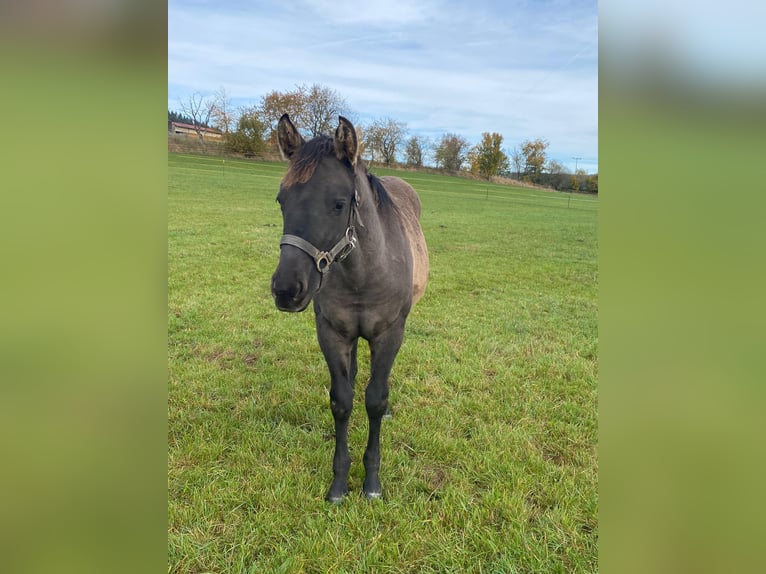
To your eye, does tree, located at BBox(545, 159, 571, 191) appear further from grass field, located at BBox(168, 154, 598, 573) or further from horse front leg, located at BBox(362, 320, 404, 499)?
horse front leg, located at BBox(362, 320, 404, 499)

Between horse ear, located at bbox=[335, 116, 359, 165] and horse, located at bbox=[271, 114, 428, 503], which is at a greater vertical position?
horse ear, located at bbox=[335, 116, 359, 165]

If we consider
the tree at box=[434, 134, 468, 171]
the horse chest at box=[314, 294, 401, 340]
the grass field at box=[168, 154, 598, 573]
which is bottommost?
the grass field at box=[168, 154, 598, 573]

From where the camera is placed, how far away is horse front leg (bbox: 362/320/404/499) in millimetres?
3049


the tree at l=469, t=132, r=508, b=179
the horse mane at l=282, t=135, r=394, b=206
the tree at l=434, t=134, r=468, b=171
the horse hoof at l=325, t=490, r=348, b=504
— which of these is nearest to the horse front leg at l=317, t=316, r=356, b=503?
the horse hoof at l=325, t=490, r=348, b=504

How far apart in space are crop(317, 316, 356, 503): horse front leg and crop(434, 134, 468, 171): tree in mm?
22063

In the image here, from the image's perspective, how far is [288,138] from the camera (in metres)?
2.51

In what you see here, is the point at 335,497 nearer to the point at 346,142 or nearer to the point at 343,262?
the point at 343,262

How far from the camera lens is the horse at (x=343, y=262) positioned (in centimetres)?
224

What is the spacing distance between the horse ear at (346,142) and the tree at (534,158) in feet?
79.1

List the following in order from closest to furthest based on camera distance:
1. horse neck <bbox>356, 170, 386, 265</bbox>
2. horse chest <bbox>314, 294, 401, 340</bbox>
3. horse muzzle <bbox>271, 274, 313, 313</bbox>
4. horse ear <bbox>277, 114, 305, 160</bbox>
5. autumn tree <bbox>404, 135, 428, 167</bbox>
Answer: horse muzzle <bbox>271, 274, 313, 313</bbox>
horse ear <bbox>277, 114, 305, 160</bbox>
horse neck <bbox>356, 170, 386, 265</bbox>
horse chest <bbox>314, 294, 401, 340</bbox>
autumn tree <bbox>404, 135, 428, 167</bbox>
